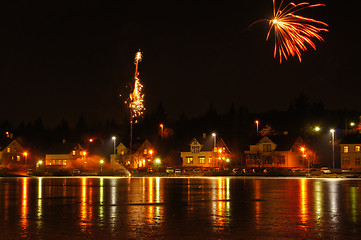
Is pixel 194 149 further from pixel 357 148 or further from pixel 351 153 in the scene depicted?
pixel 357 148

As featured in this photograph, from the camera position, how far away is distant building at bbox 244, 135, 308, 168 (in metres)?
104

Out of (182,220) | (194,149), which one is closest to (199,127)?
(194,149)

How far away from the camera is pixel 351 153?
97.6 meters

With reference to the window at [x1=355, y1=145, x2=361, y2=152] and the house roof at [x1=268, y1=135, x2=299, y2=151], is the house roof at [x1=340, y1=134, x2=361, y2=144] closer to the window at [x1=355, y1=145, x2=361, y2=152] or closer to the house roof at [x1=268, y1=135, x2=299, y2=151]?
the window at [x1=355, y1=145, x2=361, y2=152]

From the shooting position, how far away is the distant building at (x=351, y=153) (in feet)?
317

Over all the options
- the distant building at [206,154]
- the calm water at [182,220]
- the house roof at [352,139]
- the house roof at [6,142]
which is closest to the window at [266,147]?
the distant building at [206,154]

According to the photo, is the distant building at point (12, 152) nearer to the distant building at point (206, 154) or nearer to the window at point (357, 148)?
the distant building at point (206, 154)

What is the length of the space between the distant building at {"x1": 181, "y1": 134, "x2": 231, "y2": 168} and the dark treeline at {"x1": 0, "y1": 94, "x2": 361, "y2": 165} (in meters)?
2.92

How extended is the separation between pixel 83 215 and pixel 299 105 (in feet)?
417

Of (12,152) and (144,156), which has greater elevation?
(12,152)

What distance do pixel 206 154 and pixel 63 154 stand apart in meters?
44.2

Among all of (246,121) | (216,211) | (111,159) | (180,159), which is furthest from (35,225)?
(246,121)

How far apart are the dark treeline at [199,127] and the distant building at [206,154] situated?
115 inches

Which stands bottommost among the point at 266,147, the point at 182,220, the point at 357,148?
the point at 182,220
